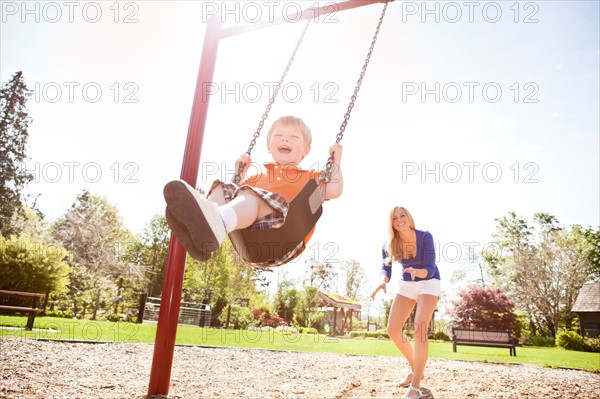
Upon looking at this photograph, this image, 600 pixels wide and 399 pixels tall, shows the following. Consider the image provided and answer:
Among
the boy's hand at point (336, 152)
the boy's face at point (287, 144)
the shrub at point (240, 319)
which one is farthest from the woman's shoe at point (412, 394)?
the shrub at point (240, 319)

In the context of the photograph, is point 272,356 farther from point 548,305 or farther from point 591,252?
point 591,252

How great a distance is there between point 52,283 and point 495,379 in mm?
15437

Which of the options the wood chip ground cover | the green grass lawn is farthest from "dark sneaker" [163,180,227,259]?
the green grass lawn

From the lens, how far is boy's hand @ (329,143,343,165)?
278 centimetres

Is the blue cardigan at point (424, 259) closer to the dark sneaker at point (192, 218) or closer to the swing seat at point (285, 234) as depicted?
the swing seat at point (285, 234)

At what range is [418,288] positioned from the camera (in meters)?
4.07

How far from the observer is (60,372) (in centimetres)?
404

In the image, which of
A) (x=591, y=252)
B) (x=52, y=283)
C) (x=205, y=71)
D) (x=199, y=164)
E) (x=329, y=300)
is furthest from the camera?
(x=591, y=252)

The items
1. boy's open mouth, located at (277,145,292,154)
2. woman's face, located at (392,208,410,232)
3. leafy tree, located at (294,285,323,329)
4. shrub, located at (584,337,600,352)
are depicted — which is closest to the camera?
boy's open mouth, located at (277,145,292,154)

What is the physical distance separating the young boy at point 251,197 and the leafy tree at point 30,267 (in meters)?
14.9

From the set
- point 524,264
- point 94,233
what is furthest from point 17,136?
point 524,264

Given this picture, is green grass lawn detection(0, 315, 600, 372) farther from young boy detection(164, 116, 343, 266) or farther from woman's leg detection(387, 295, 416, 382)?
young boy detection(164, 116, 343, 266)

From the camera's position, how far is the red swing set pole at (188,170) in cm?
305

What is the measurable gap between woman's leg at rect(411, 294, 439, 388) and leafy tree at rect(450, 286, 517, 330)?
66.6ft
